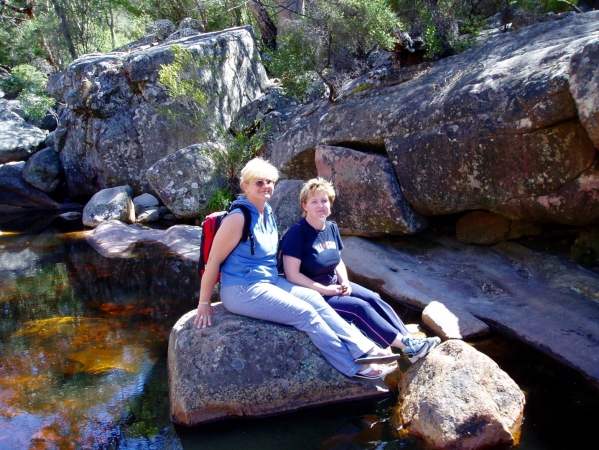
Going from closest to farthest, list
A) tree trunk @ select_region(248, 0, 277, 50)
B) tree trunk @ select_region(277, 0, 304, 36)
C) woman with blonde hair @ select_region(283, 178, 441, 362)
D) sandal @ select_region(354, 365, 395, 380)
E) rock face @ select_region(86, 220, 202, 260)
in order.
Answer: sandal @ select_region(354, 365, 395, 380) < woman with blonde hair @ select_region(283, 178, 441, 362) < rock face @ select_region(86, 220, 202, 260) < tree trunk @ select_region(277, 0, 304, 36) < tree trunk @ select_region(248, 0, 277, 50)

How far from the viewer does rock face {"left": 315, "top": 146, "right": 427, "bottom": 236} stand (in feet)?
23.3

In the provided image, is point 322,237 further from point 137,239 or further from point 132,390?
point 137,239

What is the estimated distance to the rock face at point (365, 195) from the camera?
711 cm

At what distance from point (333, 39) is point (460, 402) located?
25.0 ft

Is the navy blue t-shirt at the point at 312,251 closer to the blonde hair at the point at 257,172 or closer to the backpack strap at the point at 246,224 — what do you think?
the backpack strap at the point at 246,224

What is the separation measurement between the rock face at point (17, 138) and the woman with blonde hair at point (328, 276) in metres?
15.2

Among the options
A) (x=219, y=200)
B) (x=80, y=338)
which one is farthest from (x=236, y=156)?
(x=80, y=338)

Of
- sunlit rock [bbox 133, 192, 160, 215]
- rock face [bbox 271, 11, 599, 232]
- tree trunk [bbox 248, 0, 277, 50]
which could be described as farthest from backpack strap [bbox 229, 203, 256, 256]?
tree trunk [bbox 248, 0, 277, 50]

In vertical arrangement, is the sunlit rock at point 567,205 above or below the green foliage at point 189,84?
below

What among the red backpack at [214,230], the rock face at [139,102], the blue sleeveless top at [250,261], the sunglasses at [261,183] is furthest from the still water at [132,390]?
the rock face at [139,102]

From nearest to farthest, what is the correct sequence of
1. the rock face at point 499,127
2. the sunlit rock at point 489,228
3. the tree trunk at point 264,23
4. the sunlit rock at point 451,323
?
the sunlit rock at point 451,323
the rock face at point 499,127
the sunlit rock at point 489,228
the tree trunk at point 264,23

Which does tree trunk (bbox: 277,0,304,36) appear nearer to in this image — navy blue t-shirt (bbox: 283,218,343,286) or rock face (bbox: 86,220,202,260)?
rock face (bbox: 86,220,202,260)

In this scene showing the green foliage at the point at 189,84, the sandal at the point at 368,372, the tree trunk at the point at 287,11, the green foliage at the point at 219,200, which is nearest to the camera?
the sandal at the point at 368,372

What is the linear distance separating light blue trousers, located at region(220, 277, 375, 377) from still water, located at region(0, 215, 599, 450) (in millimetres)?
436
